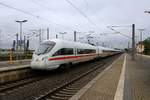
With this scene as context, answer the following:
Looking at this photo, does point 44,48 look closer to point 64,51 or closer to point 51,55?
point 51,55

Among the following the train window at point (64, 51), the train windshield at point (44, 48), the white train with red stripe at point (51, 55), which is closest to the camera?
the white train with red stripe at point (51, 55)

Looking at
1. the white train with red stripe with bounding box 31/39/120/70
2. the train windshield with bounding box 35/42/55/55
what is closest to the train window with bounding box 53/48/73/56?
the white train with red stripe with bounding box 31/39/120/70

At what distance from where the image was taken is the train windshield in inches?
773

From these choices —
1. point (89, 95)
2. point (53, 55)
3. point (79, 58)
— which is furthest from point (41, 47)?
point (89, 95)

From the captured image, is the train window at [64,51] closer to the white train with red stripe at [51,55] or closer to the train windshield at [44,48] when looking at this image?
the white train with red stripe at [51,55]

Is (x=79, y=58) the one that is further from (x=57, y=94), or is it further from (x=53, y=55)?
(x=57, y=94)

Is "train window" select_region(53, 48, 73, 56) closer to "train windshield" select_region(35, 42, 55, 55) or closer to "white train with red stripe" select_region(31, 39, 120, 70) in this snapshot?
"white train with red stripe" select_region(31, 39, 120, 70)

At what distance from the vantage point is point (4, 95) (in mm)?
11734

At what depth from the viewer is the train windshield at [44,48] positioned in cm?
1965

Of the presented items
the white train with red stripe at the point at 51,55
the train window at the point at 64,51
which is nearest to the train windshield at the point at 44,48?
the white train with red stripe at the point at 51,55

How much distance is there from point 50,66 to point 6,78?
3.57 meters

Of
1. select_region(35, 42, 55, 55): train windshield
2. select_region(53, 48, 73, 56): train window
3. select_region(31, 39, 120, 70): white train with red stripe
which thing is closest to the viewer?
select_region(31, 39, 120, 70): white train with red stripe

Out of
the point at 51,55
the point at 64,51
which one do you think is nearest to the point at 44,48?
the point at 51,55

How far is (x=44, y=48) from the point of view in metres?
19.9
